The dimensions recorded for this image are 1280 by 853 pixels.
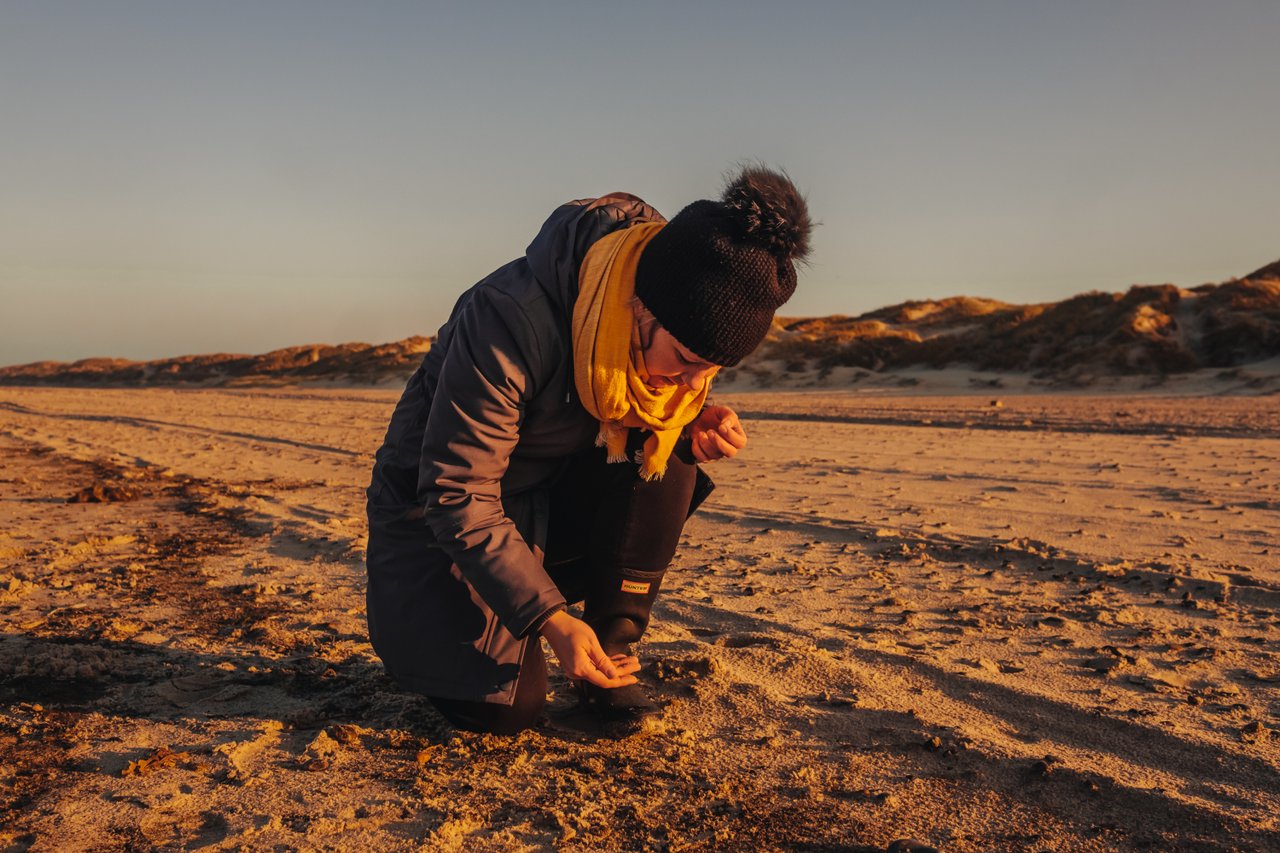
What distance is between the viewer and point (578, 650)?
1724 millimetres

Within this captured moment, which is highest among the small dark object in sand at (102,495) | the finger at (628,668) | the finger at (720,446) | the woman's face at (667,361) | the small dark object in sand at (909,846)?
the woman's face at (667,361)

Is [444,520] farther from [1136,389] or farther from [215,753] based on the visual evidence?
[1136,389]

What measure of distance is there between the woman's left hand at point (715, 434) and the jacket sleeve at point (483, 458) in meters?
0.54

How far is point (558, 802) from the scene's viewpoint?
179 centimetres

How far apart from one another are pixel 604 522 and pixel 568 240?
2.21 ft

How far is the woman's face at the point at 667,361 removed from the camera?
183 centimetres

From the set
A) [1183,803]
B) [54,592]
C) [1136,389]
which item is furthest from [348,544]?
[1136,389]

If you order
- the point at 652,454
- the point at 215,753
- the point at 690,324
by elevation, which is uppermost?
the point at 690,324

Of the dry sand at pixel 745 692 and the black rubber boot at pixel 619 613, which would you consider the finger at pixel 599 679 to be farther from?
the black rubber boot at pixel 619 613

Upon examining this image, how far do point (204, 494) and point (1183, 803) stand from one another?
515 centimetres

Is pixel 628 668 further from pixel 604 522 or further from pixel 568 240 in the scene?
pixel 568 240

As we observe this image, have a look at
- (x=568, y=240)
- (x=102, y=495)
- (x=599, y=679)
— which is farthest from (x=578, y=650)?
(x=102, y=495)

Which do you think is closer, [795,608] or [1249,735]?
[1249,735]

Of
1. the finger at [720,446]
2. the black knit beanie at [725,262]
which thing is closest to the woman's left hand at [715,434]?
the finger at [720,446]
